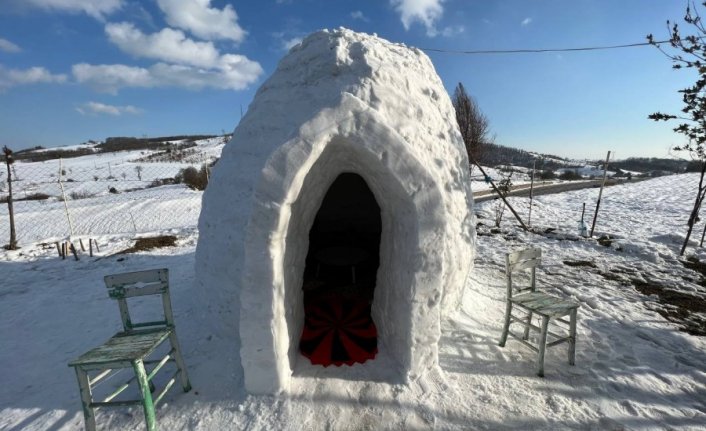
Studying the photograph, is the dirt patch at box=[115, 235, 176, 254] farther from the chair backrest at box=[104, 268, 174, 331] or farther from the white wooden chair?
the white wooden chair

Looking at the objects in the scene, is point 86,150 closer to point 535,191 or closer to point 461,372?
point 535,191

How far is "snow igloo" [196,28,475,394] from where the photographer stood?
2.90m

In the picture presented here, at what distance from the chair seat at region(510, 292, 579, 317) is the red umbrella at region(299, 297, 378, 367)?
68.4 inches

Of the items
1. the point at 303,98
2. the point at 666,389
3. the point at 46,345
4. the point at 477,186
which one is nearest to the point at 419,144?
the point at 303,98

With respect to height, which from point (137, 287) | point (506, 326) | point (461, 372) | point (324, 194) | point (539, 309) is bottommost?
point (461, 372)

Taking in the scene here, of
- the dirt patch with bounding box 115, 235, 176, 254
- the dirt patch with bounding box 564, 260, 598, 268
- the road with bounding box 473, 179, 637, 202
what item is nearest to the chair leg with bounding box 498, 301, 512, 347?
the dirt patch with bounding box 564, 260, 598, 268

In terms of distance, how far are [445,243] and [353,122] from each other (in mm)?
1402

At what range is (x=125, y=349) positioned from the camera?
2787 mm

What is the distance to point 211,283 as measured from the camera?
4.19 metres

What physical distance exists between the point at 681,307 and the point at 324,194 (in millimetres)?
5648

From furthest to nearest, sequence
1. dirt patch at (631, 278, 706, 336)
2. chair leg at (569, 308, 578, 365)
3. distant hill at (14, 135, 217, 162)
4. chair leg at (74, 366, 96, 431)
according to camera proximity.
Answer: distant hill at (14, 135, 217, 162), dirt patch at (631, 278, 706, 336), chair leg at (569, 308, 578, 365), chair leg at (74, 366, 96, 431)

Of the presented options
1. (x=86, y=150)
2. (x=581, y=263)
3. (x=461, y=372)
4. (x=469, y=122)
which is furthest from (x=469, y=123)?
(x=86, y=150)

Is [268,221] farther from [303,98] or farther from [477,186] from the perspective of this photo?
[477,186]

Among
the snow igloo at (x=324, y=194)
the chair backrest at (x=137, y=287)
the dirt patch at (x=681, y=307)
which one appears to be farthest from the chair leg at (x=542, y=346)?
the chair backrest at (x=137, y=287)
